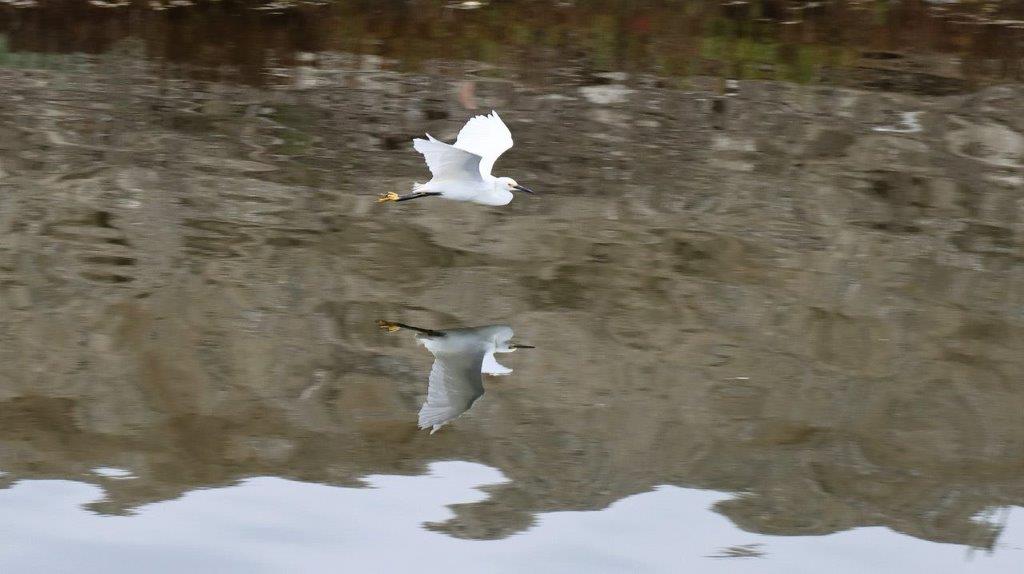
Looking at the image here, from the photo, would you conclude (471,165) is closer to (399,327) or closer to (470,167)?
(470,167)

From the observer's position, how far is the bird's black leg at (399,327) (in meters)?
7.07

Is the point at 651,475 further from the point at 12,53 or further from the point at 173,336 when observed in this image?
the point at 12,53

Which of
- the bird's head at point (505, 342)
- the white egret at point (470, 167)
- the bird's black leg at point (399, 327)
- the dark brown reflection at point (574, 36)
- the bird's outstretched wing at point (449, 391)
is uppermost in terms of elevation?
the dark brown reflection at point (574, 36)

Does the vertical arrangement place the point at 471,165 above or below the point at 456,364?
above

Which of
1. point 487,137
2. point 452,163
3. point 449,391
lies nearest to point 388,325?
point 452,163

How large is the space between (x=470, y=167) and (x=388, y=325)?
3.01 feet

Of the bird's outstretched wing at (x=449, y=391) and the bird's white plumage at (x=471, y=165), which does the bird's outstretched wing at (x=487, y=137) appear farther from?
the bird's outstretched wing at (x=449, y=391)

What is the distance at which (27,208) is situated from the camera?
8.84 metres

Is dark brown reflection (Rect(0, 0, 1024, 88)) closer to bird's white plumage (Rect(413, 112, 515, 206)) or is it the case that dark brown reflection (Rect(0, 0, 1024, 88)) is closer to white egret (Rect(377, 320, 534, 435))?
bird's white plumage (Rect(413, 112, 515, 206))

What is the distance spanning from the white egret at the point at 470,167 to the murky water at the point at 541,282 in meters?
0.56

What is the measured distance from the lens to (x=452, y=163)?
23.7ft

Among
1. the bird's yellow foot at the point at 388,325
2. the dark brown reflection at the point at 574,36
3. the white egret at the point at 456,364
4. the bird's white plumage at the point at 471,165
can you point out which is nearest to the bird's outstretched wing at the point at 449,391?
the white egret at the point at 456,364

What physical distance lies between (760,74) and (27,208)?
6.94m

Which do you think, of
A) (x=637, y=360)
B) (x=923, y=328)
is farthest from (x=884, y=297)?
(x=637, y=360)
